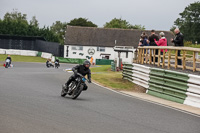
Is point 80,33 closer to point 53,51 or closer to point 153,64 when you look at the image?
point 53,51

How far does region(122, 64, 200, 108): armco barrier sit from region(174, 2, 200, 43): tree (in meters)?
91.8

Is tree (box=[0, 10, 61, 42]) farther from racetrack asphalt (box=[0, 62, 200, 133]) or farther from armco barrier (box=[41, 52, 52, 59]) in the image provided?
racetrack asphalt (box=[0, 62, 200, 133])

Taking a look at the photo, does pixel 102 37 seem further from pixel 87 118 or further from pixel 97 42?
pixel 87 118

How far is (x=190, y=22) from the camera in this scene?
113812 millimetres

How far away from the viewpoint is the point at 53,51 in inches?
3226

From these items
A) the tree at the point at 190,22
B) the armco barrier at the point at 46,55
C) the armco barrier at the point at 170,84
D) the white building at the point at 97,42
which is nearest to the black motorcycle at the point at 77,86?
the armco barrier at the point at 170,84

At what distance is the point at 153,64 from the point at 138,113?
9885 millimetres

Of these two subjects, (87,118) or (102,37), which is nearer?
(87,118)

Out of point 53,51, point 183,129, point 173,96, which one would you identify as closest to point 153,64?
point 173,96

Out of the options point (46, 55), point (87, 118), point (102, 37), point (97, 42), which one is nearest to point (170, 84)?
point (87, 118)

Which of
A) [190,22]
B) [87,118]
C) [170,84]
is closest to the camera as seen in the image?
[87,118]

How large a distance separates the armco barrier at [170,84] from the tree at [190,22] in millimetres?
91770

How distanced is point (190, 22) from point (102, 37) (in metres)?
34.0

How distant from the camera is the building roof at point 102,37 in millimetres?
87938
